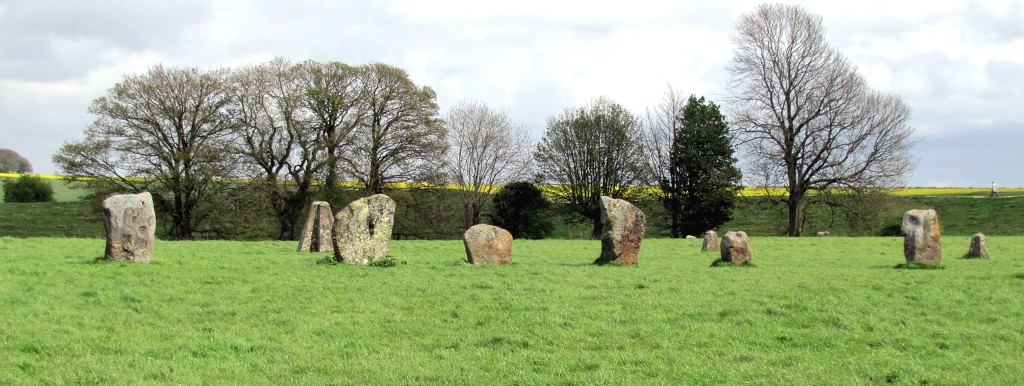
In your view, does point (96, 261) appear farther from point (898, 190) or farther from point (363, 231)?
point (898, 190)

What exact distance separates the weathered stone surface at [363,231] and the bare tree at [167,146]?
90.4 ft

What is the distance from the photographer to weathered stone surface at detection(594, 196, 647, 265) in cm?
2055

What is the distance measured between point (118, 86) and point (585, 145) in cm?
3035

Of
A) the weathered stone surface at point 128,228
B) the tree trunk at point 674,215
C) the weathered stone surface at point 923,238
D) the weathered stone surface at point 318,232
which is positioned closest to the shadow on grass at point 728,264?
the weathered stone surface at point 923,238

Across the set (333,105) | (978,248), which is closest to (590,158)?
(333,105)

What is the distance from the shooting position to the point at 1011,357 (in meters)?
9.99

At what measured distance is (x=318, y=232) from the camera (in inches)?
993

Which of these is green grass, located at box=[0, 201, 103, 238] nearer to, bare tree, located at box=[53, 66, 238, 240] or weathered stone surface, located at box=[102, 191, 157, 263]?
bare tree, located at box=[53, 66, 238, 240]

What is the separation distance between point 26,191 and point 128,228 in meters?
52.7

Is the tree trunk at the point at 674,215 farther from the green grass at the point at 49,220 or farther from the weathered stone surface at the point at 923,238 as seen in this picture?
the green grass at the point at 49,220

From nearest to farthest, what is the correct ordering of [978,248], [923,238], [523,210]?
[923,238]
[978,248]
[523,210]

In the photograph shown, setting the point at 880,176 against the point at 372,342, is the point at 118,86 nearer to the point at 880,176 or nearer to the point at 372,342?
the point at 372,342

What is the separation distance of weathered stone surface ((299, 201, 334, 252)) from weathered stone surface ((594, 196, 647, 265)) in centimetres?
933

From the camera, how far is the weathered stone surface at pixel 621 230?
20547 millimetres
